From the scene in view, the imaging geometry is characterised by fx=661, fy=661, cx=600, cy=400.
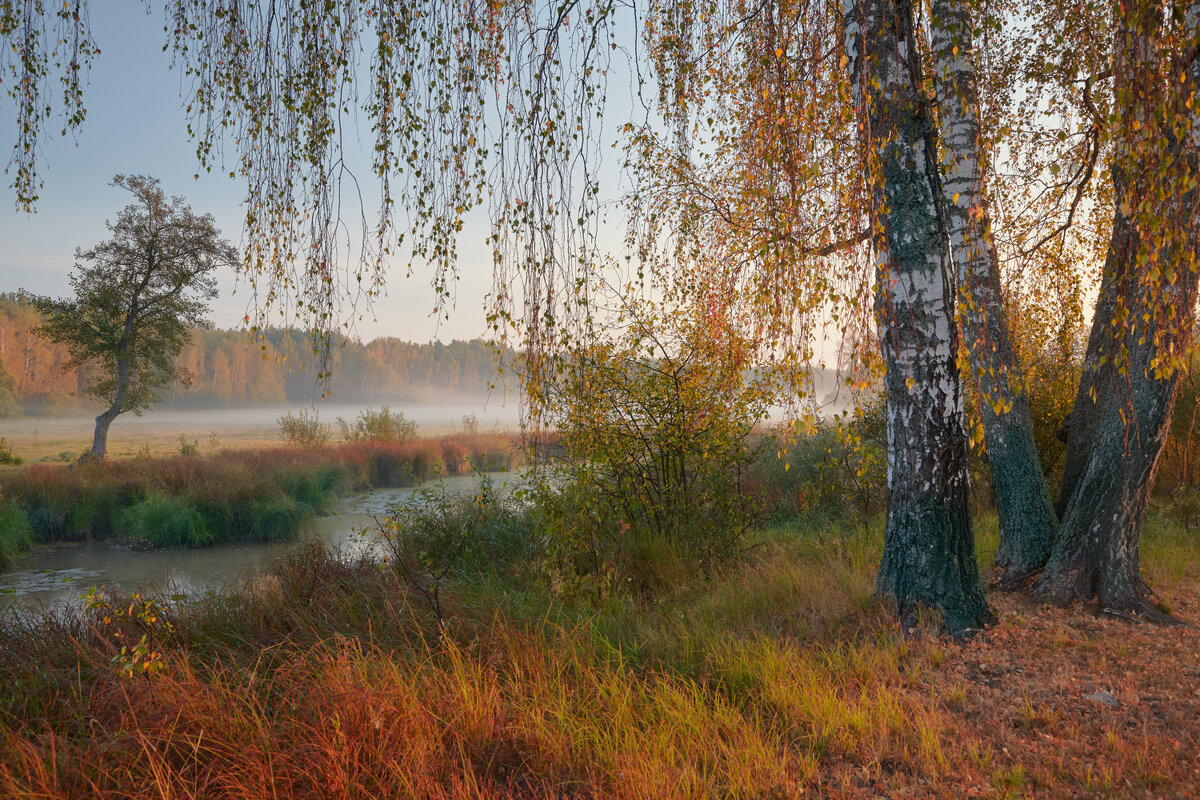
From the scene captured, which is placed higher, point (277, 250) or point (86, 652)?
point (277, 250)

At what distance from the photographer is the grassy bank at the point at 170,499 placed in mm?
11633

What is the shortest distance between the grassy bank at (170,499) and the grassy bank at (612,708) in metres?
6.59

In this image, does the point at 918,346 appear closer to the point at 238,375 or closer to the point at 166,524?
the point at 166,524

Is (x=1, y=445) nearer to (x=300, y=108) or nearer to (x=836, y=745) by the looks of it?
(x=300, y=108)

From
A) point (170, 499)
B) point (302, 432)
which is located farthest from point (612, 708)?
point (302, 432)

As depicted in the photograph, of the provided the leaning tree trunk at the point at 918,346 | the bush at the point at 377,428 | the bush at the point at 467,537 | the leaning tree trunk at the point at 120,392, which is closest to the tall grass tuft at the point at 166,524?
the bush at the point at 467,537

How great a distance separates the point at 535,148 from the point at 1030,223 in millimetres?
5759

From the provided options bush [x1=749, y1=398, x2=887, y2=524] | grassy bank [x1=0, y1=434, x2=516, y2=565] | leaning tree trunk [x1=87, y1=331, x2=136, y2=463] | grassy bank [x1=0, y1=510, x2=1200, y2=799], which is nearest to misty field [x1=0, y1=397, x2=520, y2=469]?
leaning tree trunk [x1=87, y1=331, x2=136, y2=463]

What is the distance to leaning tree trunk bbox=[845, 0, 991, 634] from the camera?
3.80m

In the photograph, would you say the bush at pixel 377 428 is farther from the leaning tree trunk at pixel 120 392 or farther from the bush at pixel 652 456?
the bush at pixel 652 456

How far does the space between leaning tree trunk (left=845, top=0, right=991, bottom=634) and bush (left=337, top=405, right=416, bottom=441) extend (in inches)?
701

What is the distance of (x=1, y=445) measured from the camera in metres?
17.3

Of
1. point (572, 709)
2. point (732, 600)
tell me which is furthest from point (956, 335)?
point (572, 709)

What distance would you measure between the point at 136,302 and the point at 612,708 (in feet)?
66.2
